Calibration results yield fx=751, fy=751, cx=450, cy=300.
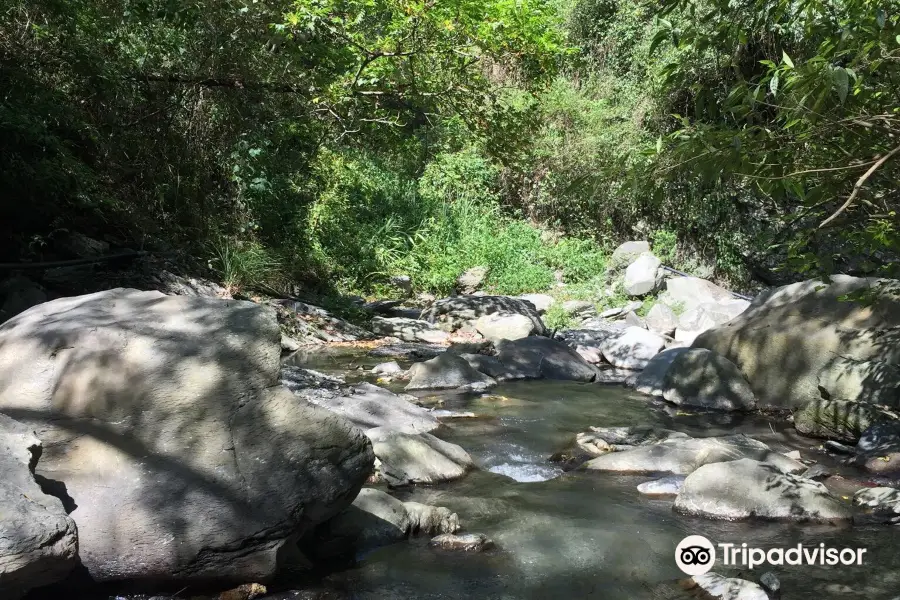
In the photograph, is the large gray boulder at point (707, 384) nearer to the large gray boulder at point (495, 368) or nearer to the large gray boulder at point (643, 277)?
the large gray boulder at point (495, 368)

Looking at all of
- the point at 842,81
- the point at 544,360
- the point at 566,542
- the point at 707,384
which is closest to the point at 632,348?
the point at 544,360

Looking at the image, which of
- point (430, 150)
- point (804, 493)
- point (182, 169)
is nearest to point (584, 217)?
point (430, 150)

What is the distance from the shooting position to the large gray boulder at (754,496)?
397cm

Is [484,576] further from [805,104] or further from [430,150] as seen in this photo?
[430,150]

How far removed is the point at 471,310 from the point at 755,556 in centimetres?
756

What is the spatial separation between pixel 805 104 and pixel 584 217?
14283 mm

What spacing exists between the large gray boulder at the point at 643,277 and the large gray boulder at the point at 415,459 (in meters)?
8.02

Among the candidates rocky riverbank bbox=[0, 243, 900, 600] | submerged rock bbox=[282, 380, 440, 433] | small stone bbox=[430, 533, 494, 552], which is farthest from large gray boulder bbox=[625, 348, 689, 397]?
small stone bbox=[430, 533, 494, 552]

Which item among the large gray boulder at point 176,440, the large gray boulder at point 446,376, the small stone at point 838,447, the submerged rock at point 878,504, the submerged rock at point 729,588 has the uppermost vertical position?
the large gray boulder at point 176,440

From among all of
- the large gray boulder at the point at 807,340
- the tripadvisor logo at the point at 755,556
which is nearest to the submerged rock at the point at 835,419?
the large gray boulder at the point at 807,340

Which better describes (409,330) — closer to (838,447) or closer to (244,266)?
(244,266)

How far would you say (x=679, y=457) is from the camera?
16.1 feet

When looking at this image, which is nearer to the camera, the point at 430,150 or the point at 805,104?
the point at 805,104

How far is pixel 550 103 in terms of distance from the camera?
1605 cm
